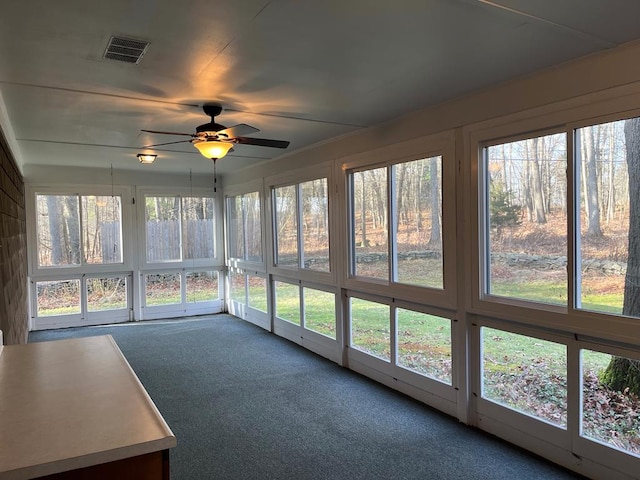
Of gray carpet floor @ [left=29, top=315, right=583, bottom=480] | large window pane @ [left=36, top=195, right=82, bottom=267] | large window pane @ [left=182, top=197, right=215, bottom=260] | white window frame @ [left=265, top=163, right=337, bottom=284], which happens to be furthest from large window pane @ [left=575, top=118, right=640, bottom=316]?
large window pane @ [left=36, top=195, right=82, bottom=267]

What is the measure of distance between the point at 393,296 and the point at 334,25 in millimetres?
2724

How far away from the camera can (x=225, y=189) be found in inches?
325

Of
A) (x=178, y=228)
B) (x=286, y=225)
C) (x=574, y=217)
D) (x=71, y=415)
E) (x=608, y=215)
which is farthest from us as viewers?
(x=178, y=228)

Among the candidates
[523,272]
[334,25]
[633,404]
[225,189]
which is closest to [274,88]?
[334,25]

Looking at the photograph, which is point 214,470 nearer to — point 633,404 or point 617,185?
point 633,404

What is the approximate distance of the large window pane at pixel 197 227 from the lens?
8148 millimetres

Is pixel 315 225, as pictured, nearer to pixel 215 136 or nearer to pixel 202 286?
pixel 215 136

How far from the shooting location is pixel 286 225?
251 inches

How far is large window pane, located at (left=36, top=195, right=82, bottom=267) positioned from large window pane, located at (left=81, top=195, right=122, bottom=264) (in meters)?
0.12

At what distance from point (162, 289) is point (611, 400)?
22.3 ft

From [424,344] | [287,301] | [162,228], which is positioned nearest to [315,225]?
[287,301]

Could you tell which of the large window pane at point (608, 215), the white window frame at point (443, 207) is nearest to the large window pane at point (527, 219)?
the large window pane at point (608, 215)

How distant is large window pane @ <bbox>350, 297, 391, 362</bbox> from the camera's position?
4.58 m

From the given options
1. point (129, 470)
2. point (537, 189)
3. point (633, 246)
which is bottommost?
point (129, 470)
